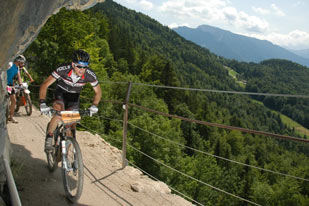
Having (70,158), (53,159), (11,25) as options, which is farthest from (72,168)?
(11,25)

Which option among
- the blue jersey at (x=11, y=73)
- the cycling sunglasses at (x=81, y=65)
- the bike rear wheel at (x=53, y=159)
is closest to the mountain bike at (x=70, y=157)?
the bike rear wheel at (x=53, y=159)

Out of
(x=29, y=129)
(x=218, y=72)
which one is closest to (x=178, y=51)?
(x=218, y=72)

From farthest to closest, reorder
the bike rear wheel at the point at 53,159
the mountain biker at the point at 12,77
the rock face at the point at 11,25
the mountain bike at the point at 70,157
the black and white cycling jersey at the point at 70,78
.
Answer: the mountain biker at the point at 12,77 → the bike rear wheel at the point at 53,159 → the black and white cycling jersey at the point at 70,78 → the mountain bike at the point at 70,157 → the rock face at the point at 11,25

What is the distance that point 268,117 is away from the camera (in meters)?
135

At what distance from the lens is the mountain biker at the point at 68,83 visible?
3.57 metres

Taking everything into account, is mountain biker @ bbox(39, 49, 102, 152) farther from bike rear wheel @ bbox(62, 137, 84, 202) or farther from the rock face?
the rock face

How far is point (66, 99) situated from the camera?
394cm

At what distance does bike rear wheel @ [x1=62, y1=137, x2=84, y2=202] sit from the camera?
3546 millimetres

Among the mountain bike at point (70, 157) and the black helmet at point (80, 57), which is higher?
the black helmet at point (80, 57)

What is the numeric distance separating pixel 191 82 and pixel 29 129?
108 metres

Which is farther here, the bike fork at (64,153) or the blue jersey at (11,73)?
the blue jersey at (11,73)

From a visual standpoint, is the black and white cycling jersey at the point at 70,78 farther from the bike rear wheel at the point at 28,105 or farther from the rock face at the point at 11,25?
the bike rear wheel at the point at 28,105

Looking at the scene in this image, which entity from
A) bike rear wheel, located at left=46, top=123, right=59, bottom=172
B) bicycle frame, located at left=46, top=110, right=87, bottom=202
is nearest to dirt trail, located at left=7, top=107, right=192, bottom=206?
bike rear wheel, located at left=46, top=123, right=59, bottom=172

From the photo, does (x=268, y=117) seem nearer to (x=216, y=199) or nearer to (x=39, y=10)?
(x=216, y=199)
